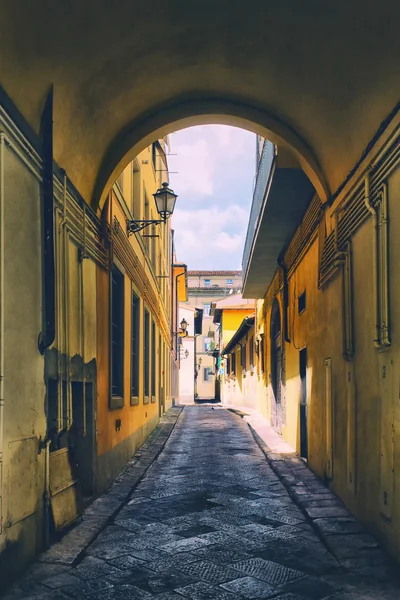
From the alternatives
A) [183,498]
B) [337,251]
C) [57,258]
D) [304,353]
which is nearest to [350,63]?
[337,251]

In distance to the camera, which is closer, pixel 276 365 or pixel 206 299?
pixel 276 365

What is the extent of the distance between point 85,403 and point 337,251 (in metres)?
3.25

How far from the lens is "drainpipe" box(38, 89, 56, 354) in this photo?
5.19 metres

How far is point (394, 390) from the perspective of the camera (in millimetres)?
4891

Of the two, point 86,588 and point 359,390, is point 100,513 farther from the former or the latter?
point 359,390

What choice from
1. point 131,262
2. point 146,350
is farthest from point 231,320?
point 131,262

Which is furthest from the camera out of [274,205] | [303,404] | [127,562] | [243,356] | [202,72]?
[243,356]

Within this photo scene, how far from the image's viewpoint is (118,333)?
32.2 ft

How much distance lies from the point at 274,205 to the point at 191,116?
2.70m

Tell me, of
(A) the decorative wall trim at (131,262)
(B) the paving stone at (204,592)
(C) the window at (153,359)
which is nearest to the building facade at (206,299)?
(C) the window at (153,359)

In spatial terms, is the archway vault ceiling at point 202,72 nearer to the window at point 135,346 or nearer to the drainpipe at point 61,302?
the drainpipe at point 61,302

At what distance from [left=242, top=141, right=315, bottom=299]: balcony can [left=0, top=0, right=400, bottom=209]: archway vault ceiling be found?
2.75ft

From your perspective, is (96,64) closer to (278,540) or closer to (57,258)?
(57,258)

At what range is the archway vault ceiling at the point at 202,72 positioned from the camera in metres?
4.82
